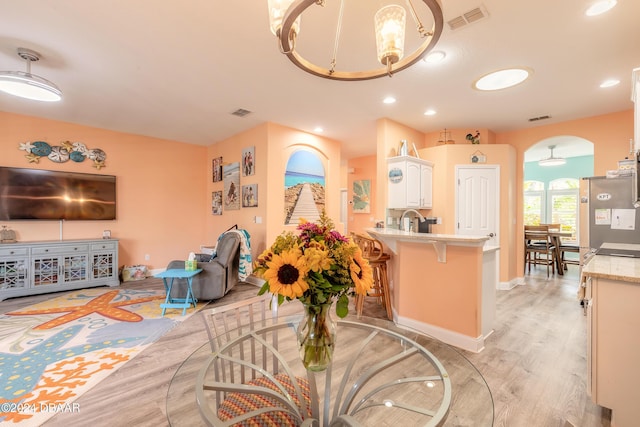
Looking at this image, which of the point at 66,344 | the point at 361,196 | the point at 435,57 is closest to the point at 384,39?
the point at 435,57

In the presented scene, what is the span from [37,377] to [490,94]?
214 inches

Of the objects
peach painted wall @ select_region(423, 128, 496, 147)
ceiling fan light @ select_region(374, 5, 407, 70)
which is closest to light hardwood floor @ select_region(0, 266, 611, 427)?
ceiling fan light @ select_region(374, 5, 407, 70)

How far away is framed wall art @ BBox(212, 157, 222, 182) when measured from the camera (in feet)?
19.2

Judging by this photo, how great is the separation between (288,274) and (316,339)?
0.95 feet

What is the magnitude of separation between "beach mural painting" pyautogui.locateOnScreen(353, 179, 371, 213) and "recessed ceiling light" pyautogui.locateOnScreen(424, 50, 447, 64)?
184 inches

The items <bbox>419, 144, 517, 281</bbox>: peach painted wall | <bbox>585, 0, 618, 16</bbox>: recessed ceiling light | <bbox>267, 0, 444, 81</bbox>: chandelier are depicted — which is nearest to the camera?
<bbox>267, 0, 444, 81</bbox>: chandelier

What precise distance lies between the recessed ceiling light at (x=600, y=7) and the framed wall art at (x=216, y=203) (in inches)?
229

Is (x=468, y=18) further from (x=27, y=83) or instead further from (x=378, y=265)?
(x=27, y=83)

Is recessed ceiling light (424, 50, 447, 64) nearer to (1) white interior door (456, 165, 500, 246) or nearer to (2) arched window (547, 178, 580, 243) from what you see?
(1) white interior door (456, 165, 500, 246)

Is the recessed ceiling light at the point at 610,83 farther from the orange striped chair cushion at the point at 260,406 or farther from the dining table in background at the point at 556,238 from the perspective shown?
the orange striped chair cushion at the point at 260,406

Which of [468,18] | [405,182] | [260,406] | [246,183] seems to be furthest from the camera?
[246,183]

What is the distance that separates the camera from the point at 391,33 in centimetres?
131

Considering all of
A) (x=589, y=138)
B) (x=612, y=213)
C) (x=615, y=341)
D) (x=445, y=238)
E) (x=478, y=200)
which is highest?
(x=589, y=138)

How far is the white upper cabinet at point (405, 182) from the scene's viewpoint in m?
4.24
